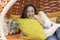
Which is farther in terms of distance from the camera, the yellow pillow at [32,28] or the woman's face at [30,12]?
the woman's face at [30,12]

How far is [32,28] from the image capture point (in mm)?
2262

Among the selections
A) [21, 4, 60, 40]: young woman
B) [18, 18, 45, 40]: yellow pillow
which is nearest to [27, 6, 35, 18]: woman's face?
[21, 4, 60, 40]: young woman

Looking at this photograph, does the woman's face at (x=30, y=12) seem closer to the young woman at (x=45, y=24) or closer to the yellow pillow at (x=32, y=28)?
the young woman at (x=45, y=24)

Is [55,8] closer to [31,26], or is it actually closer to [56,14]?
[56,14]

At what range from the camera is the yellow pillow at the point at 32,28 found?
2.22m

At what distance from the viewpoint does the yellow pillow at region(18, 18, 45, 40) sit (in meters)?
2.22

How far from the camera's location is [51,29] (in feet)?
7.80

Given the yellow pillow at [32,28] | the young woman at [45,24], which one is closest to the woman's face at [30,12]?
the young woman at [45,24]

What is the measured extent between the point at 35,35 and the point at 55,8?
97 cm

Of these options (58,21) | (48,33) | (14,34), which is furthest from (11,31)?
(58,21)

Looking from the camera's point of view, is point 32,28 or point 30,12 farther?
point 30,12

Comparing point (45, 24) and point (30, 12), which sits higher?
point (30, 12)

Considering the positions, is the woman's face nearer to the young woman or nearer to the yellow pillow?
the young woman

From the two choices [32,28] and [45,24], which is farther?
[45,24]
